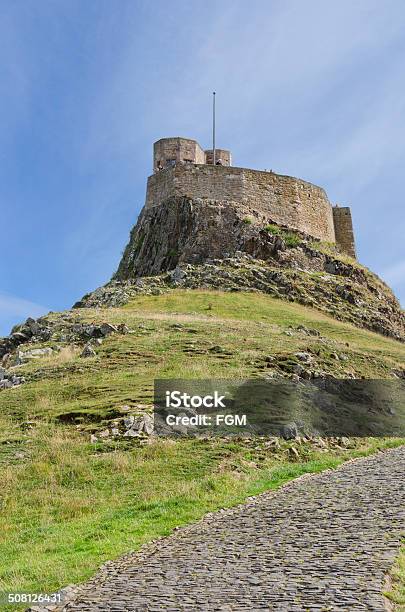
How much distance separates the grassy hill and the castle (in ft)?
66.2

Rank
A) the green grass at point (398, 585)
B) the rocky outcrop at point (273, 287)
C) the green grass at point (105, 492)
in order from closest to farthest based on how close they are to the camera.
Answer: the green grass at point (398, 585), the green grass at point (105, 492), the rocky outcrop at point (273, 287)

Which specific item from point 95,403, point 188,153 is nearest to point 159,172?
point 188,153

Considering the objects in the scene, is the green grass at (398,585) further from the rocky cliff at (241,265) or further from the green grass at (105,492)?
the rocky cliff at (241,265)

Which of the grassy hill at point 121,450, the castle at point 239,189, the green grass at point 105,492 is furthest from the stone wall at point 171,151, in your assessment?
the green grass at point 105,492

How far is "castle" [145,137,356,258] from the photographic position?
146ft

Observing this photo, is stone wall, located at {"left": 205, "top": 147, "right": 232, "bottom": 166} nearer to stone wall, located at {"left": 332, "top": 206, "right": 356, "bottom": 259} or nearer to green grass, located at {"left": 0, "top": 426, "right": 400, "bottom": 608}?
stone wall, located at {"left": 332, "top": 206, "right": 356, "bottom": 259}

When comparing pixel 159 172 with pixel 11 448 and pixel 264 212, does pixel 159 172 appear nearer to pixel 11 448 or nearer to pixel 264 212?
pixel 264 212

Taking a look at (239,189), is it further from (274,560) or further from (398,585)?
(398,585)

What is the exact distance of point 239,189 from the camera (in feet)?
147

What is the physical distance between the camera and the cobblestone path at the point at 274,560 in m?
5.26

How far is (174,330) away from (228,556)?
59.1ft

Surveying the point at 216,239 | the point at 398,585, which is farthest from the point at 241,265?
the point at 398,585

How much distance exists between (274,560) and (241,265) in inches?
1333

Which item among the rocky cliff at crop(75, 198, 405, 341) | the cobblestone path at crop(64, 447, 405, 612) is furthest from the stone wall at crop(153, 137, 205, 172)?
the cobblestone path at crop(64, 447, 405, 612)
